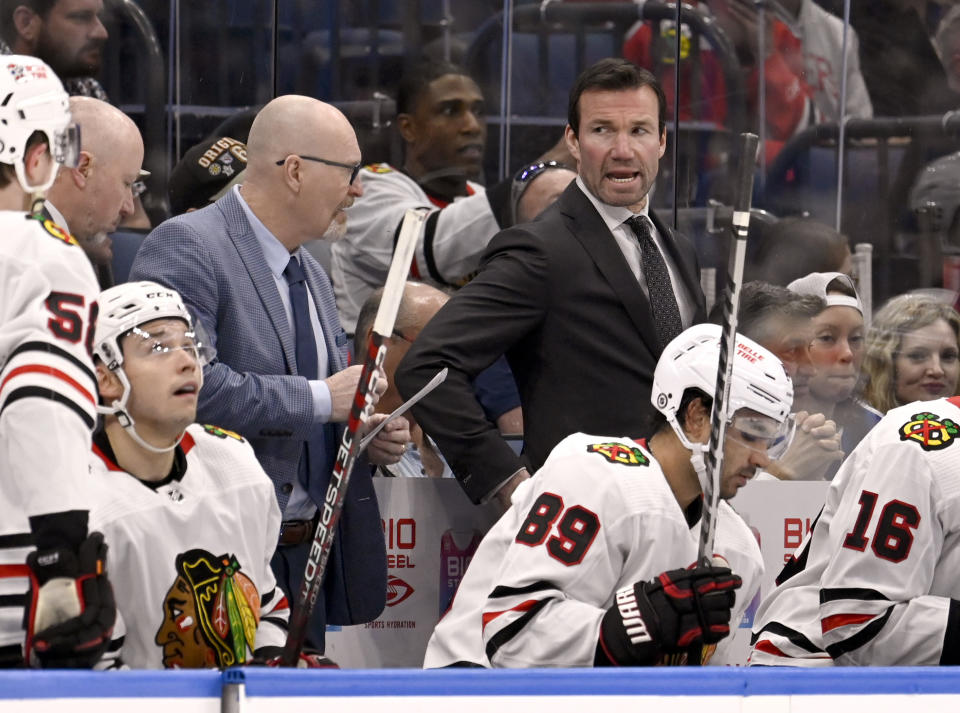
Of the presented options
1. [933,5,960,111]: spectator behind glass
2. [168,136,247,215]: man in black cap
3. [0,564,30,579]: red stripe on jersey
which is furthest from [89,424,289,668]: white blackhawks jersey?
[933,5,960,111]: spectator behind glass

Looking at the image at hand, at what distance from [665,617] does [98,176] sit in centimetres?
153

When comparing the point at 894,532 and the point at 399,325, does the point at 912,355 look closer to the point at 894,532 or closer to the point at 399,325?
the point at 399,325

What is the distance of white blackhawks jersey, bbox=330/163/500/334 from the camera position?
14.1 feet

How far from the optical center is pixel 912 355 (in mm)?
4062

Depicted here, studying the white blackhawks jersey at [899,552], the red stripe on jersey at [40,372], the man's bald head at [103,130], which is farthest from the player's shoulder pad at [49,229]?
the white blackhawks jersey at [899,552]

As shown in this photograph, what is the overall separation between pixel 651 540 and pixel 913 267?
2.47m

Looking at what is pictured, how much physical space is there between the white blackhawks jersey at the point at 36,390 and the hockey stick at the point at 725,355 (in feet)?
3.02

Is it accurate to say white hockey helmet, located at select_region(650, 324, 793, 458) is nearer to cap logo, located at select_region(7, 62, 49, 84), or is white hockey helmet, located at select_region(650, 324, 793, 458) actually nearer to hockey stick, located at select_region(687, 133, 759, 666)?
hockey stick, located at select_region(687, 133, 759, 666)

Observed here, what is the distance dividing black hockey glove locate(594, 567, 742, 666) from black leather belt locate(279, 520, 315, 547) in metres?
0.97

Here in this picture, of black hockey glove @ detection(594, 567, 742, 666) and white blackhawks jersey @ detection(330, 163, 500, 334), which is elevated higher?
white blackhawks jersey @ detection(330, 163, 500, 334)

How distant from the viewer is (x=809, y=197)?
16.1 feet

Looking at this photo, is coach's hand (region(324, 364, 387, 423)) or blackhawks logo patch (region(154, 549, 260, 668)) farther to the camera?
coach's hand (region(324, 364, 387, 423))

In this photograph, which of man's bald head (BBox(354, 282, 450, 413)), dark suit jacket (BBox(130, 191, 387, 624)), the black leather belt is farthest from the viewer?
man's bald head (BBox(354, 282, 450, 413))

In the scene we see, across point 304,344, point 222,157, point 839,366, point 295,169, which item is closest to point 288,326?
point 304,344
